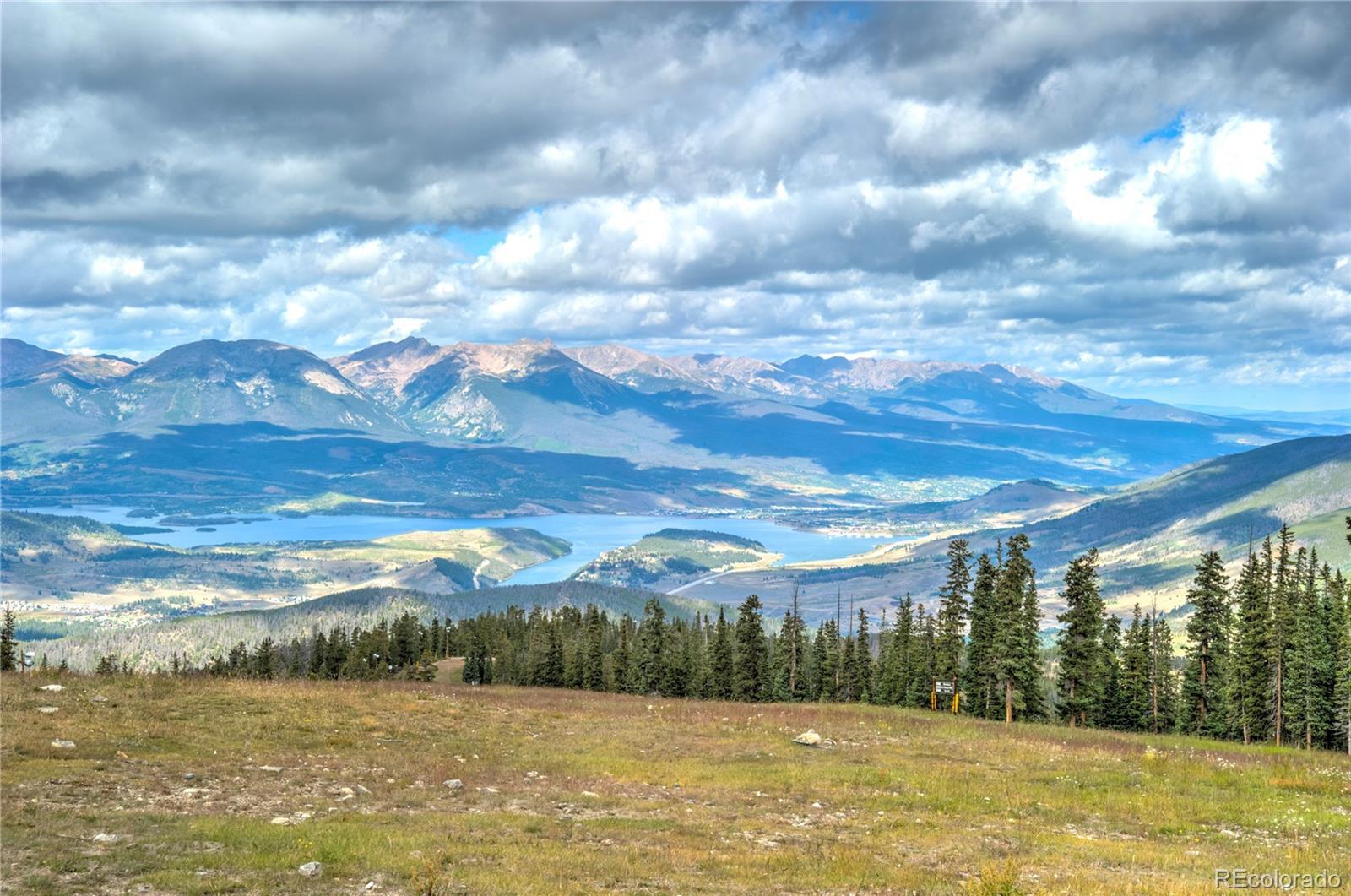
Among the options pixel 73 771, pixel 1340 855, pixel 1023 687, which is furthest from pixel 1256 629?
pixel 73 771

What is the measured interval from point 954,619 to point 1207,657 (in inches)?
998

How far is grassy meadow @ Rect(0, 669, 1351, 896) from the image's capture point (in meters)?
22.0

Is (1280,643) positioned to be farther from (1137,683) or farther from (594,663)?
(594,663)

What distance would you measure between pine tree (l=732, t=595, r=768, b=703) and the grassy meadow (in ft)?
170

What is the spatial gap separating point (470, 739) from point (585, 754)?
5.71 m

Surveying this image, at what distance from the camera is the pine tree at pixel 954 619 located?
82.9 metres

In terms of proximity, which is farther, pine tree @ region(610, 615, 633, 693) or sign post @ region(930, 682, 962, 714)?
pine tree @ region(610, 615, 633, 693)

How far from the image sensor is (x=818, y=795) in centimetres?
3372

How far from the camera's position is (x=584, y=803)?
3108 centimetres

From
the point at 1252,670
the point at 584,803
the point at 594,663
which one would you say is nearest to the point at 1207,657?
the point at 1252,670

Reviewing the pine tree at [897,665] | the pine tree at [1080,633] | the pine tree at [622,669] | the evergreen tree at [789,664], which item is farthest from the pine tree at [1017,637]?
the pine tree at [622,669]

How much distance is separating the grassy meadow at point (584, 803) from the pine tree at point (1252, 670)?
33.9m

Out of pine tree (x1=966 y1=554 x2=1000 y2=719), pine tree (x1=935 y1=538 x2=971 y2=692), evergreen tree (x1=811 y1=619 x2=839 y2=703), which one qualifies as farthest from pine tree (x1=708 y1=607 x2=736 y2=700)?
pine tree (x1=966 y1=554 x2=1000 y2=719)

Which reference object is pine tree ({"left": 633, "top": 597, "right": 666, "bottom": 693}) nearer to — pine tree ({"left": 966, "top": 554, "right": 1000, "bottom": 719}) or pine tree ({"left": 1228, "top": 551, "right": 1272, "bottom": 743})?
pine tree ({"left": 966, "top": 554, "right": 1000, "bottom": 719})
